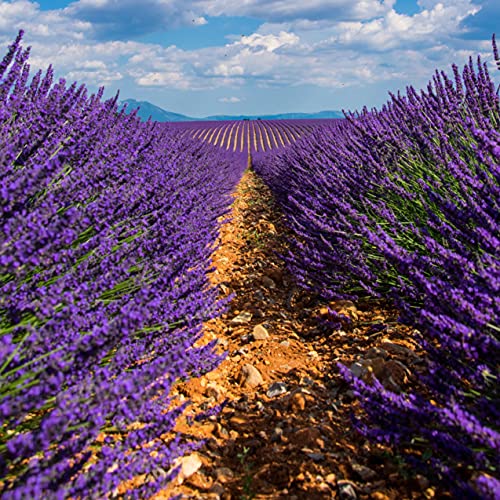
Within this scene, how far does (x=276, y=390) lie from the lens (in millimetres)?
2230

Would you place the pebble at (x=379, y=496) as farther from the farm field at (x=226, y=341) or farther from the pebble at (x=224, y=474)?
the pebble at (x=224, y=474)

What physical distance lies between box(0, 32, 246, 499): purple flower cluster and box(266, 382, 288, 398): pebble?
1.39ft

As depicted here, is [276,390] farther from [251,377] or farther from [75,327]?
[75,327]

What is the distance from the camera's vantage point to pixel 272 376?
2.40 meters

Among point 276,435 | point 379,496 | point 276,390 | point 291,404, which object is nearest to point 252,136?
point 276,390

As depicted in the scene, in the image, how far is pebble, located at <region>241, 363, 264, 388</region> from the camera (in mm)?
2324

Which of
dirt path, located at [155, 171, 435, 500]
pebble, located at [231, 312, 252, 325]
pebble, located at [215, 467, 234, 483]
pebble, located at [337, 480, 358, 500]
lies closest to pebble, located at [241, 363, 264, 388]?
dirt path, located at [155, 171, 435, 500]

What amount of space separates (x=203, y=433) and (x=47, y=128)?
55.0 inches

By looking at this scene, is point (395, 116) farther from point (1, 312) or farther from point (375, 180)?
point (1, 312)

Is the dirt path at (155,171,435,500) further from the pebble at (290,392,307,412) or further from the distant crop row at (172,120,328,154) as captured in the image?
the distant crop row at (172,120,328,154)

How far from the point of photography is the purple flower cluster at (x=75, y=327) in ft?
3.53

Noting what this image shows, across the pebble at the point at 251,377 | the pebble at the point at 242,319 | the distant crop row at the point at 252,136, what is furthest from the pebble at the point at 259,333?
the distant crop row at the point at 252,136

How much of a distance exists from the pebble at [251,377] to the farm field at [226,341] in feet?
0.04

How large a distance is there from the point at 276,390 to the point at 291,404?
0.63 feet
